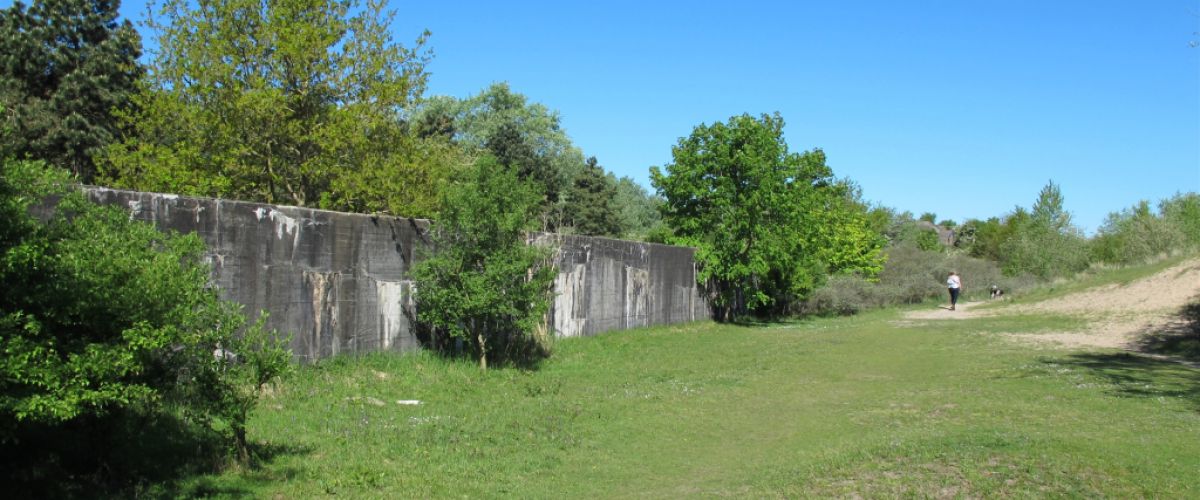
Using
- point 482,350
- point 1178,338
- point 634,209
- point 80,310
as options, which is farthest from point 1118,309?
point 634,209

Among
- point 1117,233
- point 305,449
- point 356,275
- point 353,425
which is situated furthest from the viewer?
point 1117,233

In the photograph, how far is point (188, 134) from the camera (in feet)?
57.9

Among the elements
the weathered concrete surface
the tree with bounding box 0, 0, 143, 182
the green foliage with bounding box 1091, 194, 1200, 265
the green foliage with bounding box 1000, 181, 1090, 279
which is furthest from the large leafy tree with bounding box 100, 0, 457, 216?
the green foliage with bounding box 1000, 181, 1090, 279

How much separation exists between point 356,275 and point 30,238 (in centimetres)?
777

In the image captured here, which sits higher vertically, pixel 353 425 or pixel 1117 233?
pixel 1117 233

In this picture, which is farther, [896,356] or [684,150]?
[684,150]

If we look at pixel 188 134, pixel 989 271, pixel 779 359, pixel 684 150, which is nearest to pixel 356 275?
pixel 188 134

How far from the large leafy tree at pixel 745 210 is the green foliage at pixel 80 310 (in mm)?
20855

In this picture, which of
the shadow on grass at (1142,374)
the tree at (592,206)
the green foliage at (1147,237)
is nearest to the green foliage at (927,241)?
the green foliage at (1147,237)

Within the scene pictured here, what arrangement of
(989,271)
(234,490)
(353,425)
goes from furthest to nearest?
(989,271) → (353,425) → (234,490)

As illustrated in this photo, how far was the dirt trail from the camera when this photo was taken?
62.7 feet

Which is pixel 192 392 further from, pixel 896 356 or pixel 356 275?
pixel 896 356

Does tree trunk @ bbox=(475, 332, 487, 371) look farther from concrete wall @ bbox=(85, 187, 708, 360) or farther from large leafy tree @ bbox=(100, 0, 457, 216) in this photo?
large leafy tree @ bbox=(100, 0, 457, 216)

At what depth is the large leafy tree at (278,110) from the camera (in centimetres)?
1705
